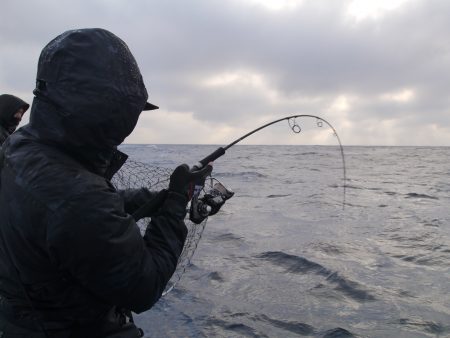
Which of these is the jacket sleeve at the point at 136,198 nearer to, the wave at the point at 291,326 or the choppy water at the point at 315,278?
the choppy water at the point at 315,278

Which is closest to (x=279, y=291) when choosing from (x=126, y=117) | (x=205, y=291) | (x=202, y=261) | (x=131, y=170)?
(x=205, y=291)

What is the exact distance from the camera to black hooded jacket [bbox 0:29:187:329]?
1.64 metres

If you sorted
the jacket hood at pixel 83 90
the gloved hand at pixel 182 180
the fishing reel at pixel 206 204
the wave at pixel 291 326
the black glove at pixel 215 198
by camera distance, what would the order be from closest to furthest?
1. the jacket hood at pixel 83 90
2. the gloved hand at pixel 182 180
3. the fishing reel at pixel 206 204
4. the black glove at pixel 215 198
5. the wave at pixel 291 326

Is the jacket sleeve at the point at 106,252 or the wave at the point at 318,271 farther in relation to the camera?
the wave at the point at 318,271

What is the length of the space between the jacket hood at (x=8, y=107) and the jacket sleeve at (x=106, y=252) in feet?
15.7

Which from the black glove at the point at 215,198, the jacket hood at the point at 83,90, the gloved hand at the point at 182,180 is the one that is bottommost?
the black glove at the point at 215,198

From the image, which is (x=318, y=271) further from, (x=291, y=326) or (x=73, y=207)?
(x=73, y=207)

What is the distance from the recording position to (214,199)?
2.95 m

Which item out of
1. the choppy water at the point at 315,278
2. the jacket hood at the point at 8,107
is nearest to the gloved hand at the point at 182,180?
the choppy water at the point at 315,278

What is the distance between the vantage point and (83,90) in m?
1.74

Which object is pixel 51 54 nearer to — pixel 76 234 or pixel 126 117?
pixel 126 117

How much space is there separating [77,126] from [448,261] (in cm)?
707

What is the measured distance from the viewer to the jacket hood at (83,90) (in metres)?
1.75

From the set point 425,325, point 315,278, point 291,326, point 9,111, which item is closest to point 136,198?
point 291,326
